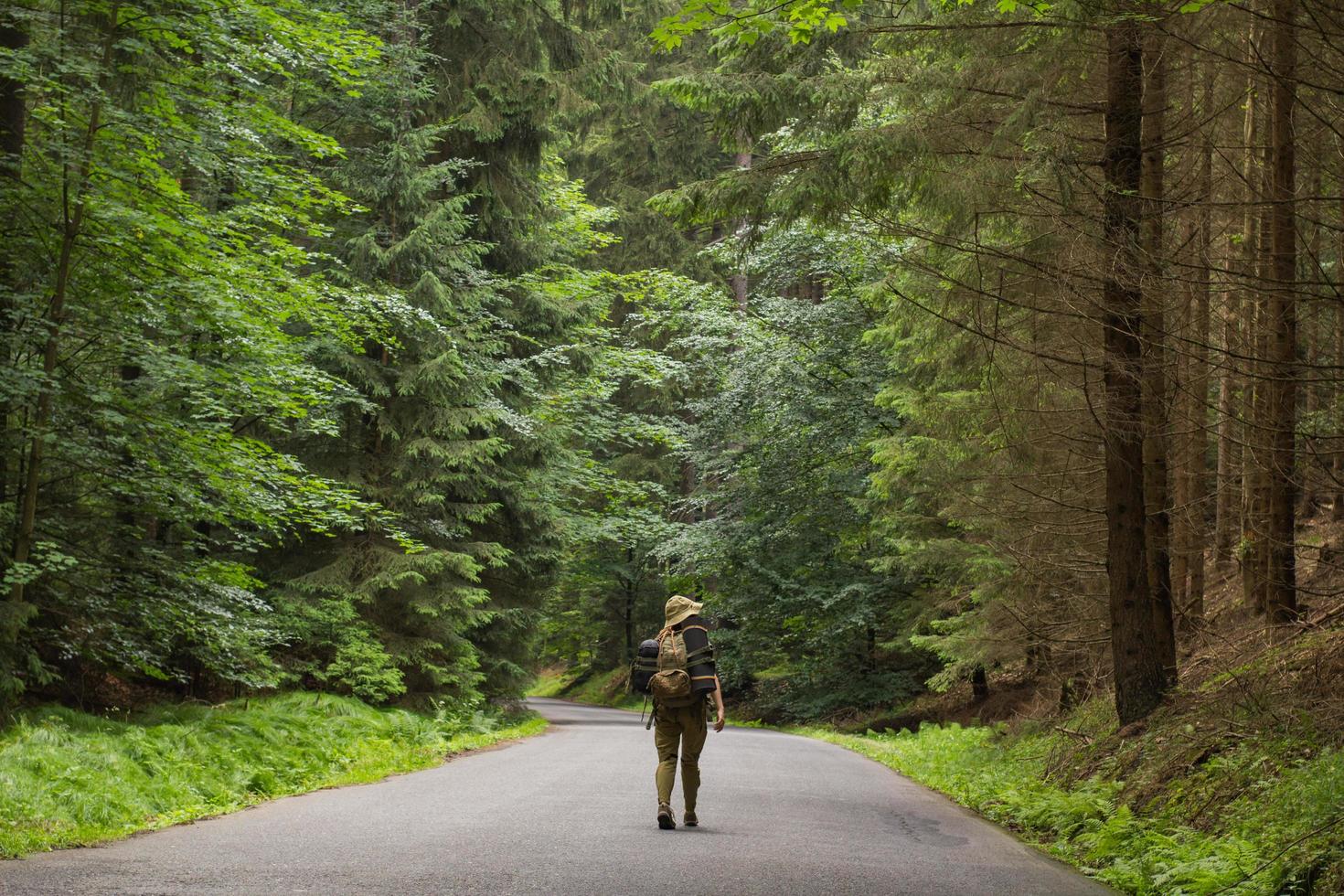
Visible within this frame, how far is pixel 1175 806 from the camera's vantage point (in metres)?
7.66

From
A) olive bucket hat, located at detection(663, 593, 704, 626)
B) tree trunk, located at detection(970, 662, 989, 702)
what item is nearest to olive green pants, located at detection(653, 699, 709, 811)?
olive bucket hat, located at detection(663, 593, 704, 626)

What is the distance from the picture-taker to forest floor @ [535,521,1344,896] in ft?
20.2

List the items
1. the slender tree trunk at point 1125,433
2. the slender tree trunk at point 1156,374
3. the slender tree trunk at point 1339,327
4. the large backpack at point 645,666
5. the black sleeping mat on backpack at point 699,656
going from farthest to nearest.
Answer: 1. the slender tree trunk at point 1125,433
2. the slender tree trunk at point 1156,374
3. the large backpack at point 645,666
4. the black sleeping mat on backpack at point 699,656
5. the slender tree trunk at point 1339,327

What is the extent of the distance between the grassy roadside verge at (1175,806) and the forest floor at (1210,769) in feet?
0.04

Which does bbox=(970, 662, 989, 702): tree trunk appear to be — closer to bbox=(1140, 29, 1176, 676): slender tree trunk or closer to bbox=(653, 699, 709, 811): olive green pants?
bbox=(1140, 29, 1176, 676): slender tree trunk

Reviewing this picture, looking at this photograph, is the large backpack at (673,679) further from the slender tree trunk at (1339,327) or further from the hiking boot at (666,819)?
the slender tree trunk at (1339,327)

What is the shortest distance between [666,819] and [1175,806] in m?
3.54

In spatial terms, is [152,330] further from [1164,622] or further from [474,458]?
[1164,622]

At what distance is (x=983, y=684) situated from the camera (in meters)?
20.0

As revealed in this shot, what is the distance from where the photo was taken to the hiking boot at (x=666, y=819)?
8.18 metres

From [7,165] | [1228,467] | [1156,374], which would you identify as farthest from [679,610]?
[7,165]

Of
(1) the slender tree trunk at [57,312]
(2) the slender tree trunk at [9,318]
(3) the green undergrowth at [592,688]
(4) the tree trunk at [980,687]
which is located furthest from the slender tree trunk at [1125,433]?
(3) the green undergrowth at [592,688]

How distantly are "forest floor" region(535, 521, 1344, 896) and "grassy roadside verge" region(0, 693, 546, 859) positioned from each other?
21.2 feet

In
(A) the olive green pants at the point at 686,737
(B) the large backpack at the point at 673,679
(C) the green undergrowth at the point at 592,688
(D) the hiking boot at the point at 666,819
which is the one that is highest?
(B) the large backpack at the point at 673,679
